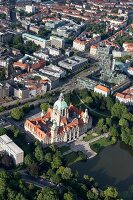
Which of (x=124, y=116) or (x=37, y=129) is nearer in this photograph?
(x=37, y=129)

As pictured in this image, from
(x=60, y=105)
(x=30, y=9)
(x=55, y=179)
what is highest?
(x=60, y=105)

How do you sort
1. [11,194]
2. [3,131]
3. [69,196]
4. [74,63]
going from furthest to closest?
1. [74,63]
2. [3,131]
3. [69,196]
4. [11,194]

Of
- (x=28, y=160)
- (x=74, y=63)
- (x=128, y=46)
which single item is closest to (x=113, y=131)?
(x=28, y=160)

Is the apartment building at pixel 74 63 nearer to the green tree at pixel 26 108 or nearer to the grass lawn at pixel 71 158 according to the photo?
the green tree at pixel 26 108

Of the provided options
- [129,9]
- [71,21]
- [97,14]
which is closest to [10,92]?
[71,21]

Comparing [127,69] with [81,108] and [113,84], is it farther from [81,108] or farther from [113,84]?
[81,108]

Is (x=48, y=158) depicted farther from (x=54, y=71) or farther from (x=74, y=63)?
(x=74, y=63)

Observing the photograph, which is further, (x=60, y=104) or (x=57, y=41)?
(x=57, y=41)
